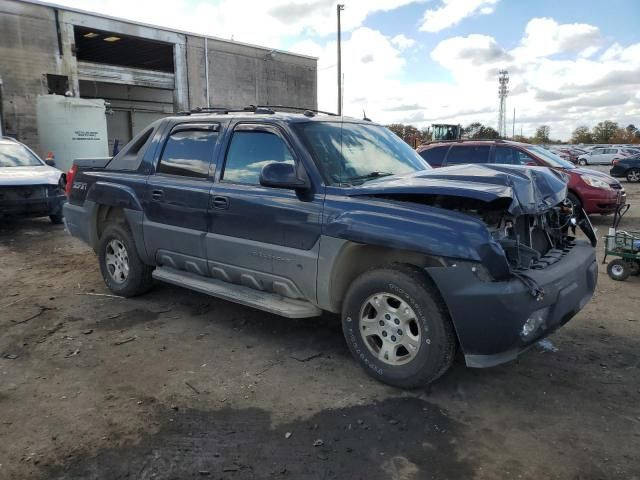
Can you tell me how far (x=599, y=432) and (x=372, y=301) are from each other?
154 centimetres

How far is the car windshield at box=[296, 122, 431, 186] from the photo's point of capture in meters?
3.90

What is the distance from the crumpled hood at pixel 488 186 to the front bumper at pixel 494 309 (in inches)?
17.8

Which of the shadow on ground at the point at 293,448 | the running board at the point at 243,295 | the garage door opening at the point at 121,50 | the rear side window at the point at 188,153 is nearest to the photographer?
the shadow on ground at the point at 293,448

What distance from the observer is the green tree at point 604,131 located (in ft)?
232

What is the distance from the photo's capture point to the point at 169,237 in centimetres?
479

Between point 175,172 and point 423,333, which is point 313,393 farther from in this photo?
point 175,172

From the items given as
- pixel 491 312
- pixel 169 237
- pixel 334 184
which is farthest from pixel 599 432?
pixel 169 237

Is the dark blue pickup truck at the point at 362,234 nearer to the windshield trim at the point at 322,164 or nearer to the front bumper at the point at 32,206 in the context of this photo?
the windshield trim at the point at 322,164

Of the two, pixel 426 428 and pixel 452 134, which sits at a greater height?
pixel 452 134

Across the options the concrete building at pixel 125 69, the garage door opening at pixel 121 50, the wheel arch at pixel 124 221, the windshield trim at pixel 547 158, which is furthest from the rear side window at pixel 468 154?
the garage door opening at pixel 121 50

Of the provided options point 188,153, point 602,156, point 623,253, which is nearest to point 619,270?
point 623,253

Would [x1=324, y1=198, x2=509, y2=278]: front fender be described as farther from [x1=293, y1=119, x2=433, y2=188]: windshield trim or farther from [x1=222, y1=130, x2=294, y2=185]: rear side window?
[x1=222, y1=130, x2=294, y2=185]: rear side window

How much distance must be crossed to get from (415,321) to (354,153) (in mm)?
1514

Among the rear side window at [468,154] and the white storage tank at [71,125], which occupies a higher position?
the white storage tank at [71,125]
